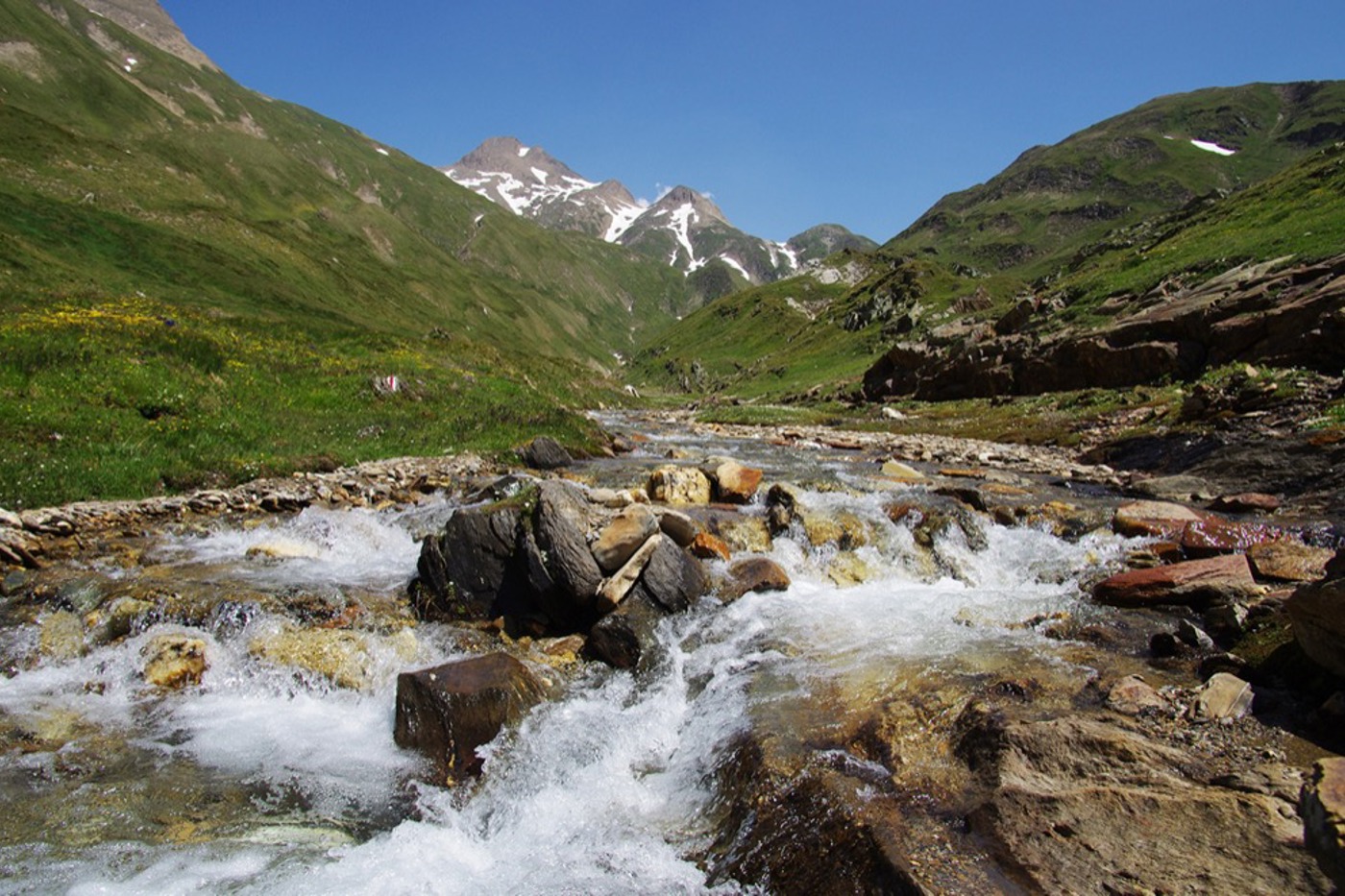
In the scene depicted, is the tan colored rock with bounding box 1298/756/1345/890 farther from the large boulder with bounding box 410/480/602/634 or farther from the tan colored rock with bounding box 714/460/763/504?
the tan colored rock with bounding box 714/460/763/504

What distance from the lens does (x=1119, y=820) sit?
467 cm

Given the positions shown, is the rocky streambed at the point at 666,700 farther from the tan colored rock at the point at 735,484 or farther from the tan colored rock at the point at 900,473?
the tan colored rock at the point at 900,473

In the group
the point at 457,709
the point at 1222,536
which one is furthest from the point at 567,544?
the point at 1222,536

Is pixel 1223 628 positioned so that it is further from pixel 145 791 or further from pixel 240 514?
pixel 240 514

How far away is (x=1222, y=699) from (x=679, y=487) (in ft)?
40.4

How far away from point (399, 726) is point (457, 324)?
146m

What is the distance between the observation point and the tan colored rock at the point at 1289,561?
9.25 m

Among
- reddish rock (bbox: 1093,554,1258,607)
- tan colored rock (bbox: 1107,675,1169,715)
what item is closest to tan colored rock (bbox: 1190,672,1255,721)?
tan colored rock (bbox: 1107,675,1169,715)

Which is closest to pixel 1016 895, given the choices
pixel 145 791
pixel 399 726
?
pixel 399 726

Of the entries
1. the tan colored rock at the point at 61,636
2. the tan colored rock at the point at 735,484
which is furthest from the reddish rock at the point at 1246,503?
the tan colored rock at the point at 61,636

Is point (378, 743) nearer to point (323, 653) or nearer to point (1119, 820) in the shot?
point (323, 653)

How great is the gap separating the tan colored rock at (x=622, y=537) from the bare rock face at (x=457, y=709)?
116 inches

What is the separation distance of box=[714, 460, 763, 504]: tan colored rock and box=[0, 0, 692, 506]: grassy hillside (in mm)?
10070

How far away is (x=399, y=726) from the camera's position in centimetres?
762
